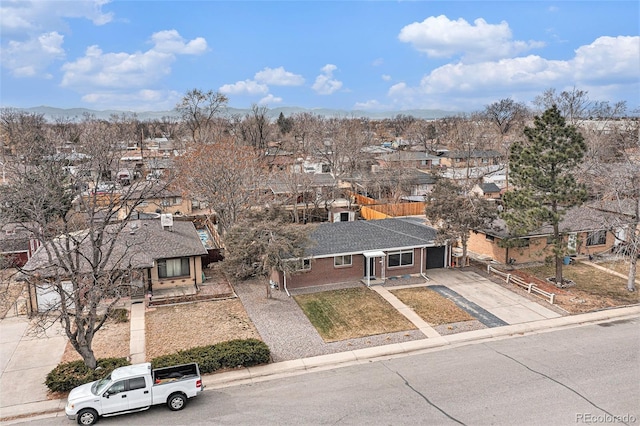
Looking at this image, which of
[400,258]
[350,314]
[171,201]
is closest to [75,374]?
[350,314]

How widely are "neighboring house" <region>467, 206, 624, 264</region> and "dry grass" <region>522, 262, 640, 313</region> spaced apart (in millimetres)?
1568

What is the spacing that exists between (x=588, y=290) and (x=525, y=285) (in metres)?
3.59

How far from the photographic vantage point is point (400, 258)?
1184 inches

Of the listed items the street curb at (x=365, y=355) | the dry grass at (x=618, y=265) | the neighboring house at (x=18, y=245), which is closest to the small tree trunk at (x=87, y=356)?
the street curb at (x=365, y=355)

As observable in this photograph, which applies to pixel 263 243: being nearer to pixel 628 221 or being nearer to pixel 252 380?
pixel 252 380

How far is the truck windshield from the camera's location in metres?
15.2

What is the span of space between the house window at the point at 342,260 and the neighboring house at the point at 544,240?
397 inches

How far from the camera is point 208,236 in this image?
41.7 m

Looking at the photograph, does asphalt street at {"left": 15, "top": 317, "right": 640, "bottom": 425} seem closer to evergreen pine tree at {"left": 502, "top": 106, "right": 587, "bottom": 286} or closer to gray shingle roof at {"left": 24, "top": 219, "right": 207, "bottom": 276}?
evergreen pine tree at {"left": 502, "top": 106, "right": 587, "bottom": 286}

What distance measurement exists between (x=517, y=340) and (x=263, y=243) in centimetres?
1303

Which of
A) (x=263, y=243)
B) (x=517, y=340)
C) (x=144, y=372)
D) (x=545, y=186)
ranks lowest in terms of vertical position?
(x=517, y=340)

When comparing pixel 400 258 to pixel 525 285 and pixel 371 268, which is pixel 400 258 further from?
pixel 525 285

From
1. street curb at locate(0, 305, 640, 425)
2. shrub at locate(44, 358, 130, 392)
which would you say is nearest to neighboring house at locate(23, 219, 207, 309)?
shrub at locate(44, 358, 130, 392)

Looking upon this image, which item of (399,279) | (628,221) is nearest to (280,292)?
(399,279)
